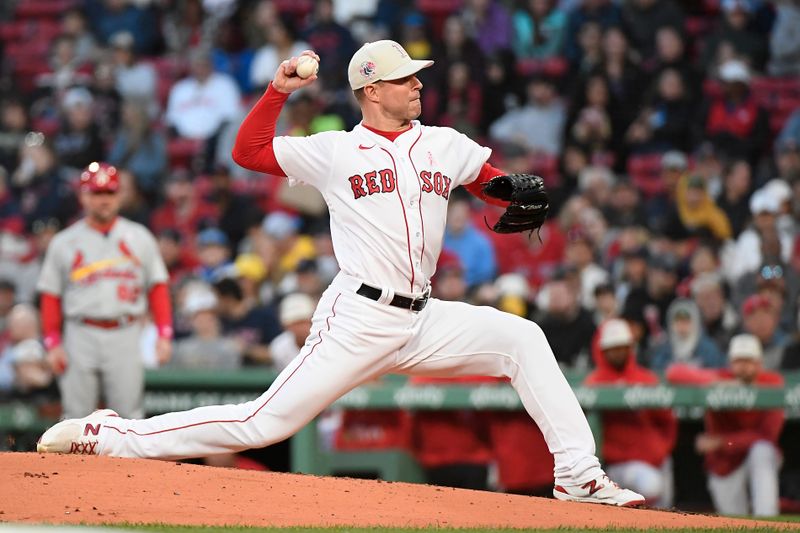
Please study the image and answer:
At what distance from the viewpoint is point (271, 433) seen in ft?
18.5

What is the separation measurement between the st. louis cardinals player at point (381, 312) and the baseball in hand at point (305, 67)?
1.0 inches

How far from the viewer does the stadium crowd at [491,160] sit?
1024 centimetres

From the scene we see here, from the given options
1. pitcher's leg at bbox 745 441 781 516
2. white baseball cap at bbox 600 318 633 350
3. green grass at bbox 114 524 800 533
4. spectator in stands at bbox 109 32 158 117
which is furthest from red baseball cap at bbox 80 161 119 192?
spectator in stands at bbox 109 32 158 117

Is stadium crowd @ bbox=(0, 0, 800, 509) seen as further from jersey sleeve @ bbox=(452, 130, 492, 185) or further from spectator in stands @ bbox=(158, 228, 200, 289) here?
jersey sleeve @ bbox=(452, 130, 492, 185)

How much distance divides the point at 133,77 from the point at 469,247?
5073 millimetres

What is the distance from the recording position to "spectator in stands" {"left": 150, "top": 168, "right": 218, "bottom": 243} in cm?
1341

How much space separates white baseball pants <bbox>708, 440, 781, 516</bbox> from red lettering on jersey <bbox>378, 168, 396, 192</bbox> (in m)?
3.91

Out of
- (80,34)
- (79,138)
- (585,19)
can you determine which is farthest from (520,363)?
(80,34)

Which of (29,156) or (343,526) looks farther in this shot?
(29,156)

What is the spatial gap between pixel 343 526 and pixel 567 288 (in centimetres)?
533

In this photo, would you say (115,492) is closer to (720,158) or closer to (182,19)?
(720,158)

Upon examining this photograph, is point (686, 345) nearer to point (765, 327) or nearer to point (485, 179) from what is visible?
point (765, 327)

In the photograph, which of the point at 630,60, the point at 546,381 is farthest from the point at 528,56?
the point at 546,381

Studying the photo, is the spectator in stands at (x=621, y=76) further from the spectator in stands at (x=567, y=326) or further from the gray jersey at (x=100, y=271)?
the gray jersey at (x=100, y=271)
